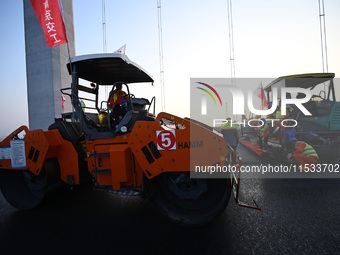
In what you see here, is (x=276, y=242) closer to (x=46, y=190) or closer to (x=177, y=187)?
(x=177, y=187)

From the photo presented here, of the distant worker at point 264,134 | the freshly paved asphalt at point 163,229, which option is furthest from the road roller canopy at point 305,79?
the freshly paved asphalt at point 163,229

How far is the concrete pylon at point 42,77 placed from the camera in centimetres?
1495

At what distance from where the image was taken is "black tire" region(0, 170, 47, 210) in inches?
122

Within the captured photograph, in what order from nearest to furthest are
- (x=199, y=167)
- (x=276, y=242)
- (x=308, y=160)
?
(x=276, y=242) < (x=199, y=167) < (x=308, y=160)

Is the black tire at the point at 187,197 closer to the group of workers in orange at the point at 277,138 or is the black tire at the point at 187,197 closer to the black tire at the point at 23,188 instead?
the group of workers in orange at the point at 277,138

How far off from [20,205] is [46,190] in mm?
615

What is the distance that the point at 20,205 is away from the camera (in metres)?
3.11

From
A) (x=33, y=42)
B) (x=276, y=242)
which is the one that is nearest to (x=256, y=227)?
(x=276, y=242)

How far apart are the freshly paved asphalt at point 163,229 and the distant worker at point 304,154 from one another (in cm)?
149

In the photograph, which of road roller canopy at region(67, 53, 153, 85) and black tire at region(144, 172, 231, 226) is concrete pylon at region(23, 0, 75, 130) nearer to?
road roller canopy at region(67, 53, 153, 85)

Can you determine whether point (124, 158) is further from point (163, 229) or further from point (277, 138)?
point (277, 138)

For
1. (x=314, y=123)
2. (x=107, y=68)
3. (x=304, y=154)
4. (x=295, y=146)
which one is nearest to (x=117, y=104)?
(x=107, y=68)

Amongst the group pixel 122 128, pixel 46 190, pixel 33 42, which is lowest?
pixel 46 190

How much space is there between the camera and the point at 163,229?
2414 millimetres
